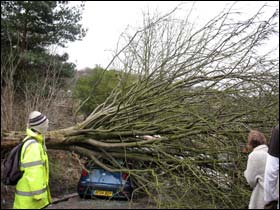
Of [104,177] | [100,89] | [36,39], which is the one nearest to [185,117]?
[104,177]

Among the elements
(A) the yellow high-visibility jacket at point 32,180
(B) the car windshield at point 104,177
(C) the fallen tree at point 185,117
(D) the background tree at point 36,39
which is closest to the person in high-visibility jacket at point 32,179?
(A) the yellow high-visibility jacket at point 32,180

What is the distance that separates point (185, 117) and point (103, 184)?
9.11 ft

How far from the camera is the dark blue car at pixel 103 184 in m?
8.33

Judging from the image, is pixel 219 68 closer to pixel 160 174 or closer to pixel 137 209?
pixel 160 174

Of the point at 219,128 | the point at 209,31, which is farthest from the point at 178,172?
the point at 209,31

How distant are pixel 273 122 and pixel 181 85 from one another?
2.01 metres

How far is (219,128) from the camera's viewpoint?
7.21m

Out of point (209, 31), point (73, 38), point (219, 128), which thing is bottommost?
point (219, 128)

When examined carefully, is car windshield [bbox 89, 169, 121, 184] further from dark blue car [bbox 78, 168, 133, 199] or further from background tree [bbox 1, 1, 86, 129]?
background tree [bbox 1, 1, 86, 129]

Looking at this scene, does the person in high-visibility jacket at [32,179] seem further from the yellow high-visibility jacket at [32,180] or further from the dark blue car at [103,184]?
the dark blue car at [103,184]

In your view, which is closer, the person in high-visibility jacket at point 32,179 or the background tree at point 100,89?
the person in high-visibility jacket at point 32,179

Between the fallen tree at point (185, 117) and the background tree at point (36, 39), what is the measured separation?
540 centimetres

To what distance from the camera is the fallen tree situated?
675 centimetres

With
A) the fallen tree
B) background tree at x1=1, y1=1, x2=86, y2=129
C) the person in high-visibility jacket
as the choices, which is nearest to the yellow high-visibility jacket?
the person in high-visibility jacket
